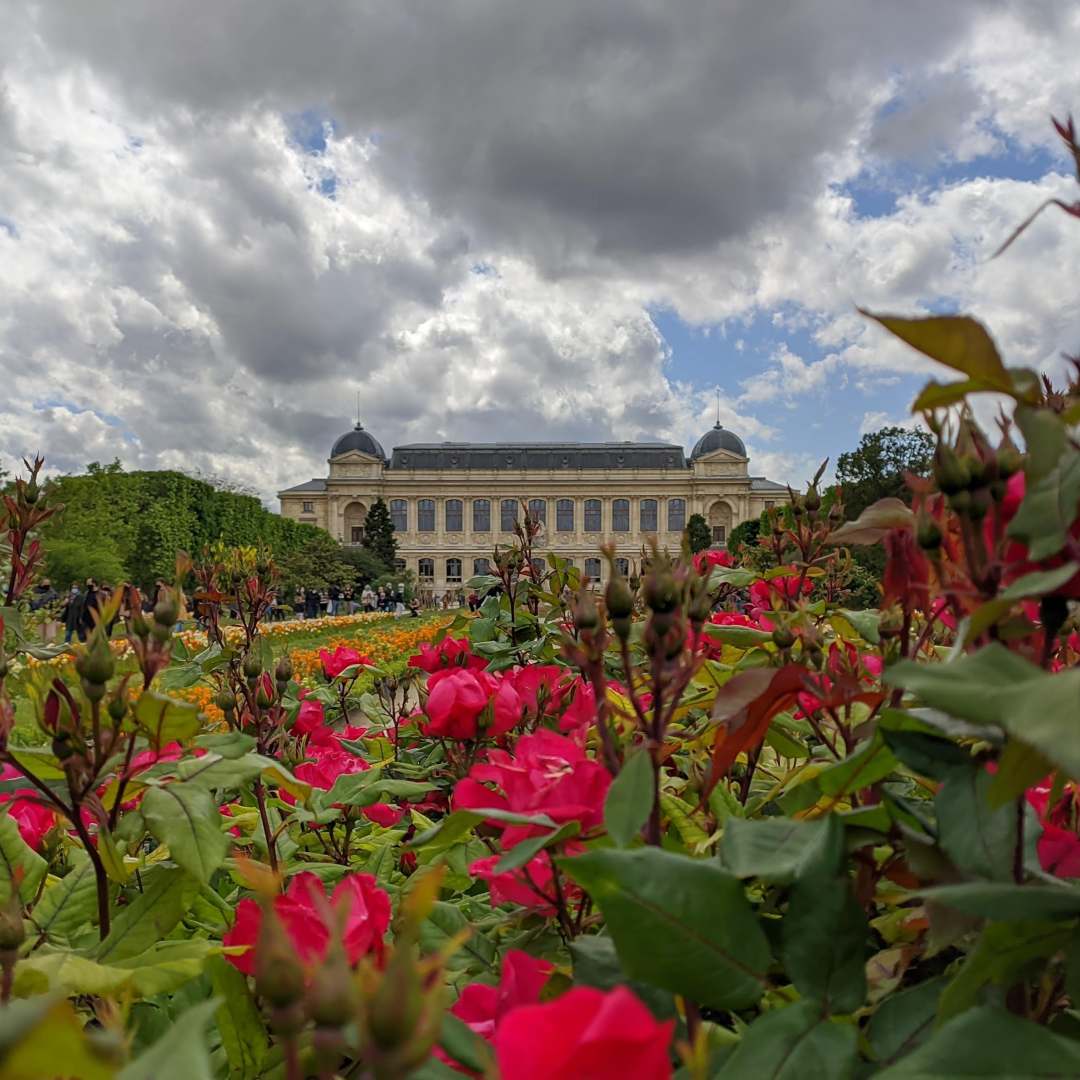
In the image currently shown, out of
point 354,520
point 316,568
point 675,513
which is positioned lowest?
point 316,568

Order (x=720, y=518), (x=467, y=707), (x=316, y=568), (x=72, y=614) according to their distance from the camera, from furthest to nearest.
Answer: (x=720, y=518)
(x=316, y=568)
(x=72, y=614)
(x=467, y=707)

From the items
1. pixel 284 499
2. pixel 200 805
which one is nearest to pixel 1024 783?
pixel 200 805

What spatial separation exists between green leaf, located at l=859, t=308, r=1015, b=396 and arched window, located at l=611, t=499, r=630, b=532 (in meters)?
49.2

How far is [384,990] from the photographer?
0.67 ft

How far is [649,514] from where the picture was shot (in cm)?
4956

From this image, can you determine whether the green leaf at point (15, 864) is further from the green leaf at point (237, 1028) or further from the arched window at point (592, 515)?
the arched window at point (592, 515)

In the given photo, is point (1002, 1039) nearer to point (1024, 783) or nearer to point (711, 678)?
point (1024, 783)

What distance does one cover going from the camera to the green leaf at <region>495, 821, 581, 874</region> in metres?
0.40

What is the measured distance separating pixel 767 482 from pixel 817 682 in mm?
50895

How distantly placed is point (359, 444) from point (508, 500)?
10.6 metres

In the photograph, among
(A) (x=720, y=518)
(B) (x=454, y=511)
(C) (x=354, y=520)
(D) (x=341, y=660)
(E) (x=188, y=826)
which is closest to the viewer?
(E) (x=188, y=826)

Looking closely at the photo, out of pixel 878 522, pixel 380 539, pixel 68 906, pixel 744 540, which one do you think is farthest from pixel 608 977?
pixel 380 539

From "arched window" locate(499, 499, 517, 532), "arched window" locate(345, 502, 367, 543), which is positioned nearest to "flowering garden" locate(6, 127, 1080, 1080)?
"arched window" locate(345, 502, 367, 543)

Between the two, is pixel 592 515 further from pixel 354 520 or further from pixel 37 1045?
pixel 37 1045
